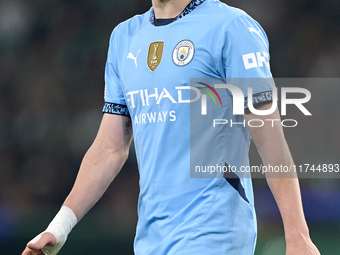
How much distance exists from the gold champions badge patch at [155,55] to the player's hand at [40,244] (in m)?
0.75

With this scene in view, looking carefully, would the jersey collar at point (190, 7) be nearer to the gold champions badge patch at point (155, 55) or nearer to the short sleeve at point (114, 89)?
the gold champions badge patch at point (155, 55)

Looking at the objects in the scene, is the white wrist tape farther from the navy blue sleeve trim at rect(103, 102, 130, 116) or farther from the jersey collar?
the jersey collar

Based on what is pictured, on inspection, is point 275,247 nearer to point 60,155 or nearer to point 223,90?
point 60,155

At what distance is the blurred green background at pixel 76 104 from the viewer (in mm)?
5609

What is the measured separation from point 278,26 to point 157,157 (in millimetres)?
5175

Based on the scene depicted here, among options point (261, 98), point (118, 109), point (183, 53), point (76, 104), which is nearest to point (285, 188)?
point (261, 98)

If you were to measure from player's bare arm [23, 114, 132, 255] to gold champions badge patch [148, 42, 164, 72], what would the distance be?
1.13 ft

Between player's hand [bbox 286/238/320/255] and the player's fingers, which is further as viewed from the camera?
the player's fingers

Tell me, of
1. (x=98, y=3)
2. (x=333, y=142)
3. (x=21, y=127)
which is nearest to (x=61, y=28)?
(x=98, y=3)

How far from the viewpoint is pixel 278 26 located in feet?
22.1

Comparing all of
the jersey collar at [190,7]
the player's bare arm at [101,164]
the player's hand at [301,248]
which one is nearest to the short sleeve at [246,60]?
the jersey collar at [190,7]

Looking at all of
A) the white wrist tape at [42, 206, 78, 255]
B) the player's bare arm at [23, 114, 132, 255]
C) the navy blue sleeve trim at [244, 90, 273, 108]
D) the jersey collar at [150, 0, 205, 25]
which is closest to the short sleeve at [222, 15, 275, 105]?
the navy blue sleeve trim at [244, 90, 273, 108]

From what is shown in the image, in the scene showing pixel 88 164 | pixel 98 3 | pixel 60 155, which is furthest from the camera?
pixel 98 3

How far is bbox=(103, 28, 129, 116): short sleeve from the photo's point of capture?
2258mm
